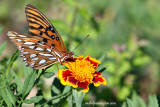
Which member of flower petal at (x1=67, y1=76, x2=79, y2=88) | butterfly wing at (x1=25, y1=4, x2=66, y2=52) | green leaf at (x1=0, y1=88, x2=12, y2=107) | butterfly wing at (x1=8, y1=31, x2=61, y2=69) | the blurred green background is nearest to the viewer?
green leaf at (x1=0, y1=88, x2=12, y2=107)

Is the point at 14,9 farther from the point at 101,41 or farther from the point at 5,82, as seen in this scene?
the point at 5,82

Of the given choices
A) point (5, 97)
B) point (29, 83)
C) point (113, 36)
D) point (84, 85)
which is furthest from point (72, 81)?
point (113, 36)

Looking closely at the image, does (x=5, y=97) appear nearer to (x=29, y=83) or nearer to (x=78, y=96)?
(x=29, y=83)

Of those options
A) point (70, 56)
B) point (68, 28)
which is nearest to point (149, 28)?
point (68, 28)

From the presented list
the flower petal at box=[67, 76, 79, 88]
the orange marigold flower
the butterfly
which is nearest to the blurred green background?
the butterfly

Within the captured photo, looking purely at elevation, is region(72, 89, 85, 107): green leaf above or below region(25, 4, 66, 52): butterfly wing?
below

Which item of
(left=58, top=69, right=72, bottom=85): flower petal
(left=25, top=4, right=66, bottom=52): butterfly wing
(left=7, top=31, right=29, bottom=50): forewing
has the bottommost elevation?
(left=58, top=69, right=72, bottom=85): flower petal

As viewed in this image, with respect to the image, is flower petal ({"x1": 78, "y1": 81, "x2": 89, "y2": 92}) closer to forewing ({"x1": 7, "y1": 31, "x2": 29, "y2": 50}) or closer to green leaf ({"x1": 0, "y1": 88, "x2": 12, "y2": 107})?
green leaf ({"x1": 0, "y1": 88, "x2": 12, "y2": 107})
